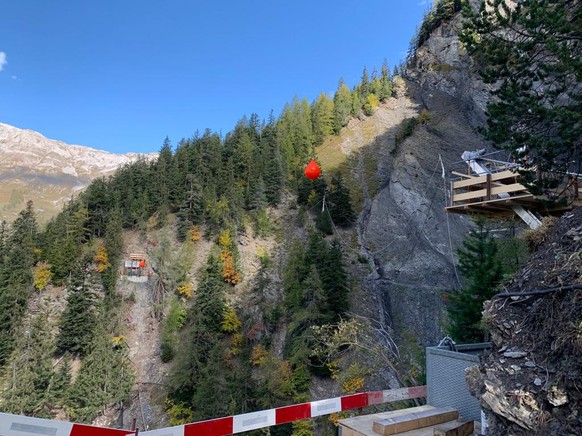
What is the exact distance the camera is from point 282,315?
21.8 metres

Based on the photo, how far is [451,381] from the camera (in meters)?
3.38

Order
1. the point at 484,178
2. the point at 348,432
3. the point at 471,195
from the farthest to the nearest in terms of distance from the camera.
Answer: the point at 471,195 < the point at 484,178 < the point at 348,432

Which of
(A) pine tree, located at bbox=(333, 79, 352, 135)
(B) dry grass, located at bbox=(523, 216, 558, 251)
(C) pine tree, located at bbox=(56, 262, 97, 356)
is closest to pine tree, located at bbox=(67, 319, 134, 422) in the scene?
(C) pine tree, located at bbox=(56, 262, 97, 356)

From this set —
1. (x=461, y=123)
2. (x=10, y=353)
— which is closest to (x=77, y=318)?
(x=10, y=353)

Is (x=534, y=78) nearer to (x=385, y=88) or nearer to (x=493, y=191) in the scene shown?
(x=493, y=191)

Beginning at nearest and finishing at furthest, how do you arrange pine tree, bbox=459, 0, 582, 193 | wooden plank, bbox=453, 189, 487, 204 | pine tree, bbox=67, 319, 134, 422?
pine tree, bbox=459, 0, 582, 193
wooden plank, bbox=453, 189, 487, 204
pine tree, bbox=67, 319, 134, 422

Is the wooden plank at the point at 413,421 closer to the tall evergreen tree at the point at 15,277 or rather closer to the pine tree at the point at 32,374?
the pine tree at the point at 32,374

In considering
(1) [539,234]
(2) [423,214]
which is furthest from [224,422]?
(2) [423,214]

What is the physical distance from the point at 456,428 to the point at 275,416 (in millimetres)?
1667

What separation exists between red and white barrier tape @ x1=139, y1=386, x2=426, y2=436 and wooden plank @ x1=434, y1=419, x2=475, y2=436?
1.40 m

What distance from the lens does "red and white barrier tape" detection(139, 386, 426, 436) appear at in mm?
2891

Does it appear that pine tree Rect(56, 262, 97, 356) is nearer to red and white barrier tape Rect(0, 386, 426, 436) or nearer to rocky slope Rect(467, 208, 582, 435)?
red and white barrier tape Rect(0, 386, 426, 436)

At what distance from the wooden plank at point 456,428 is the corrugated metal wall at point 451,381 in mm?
289

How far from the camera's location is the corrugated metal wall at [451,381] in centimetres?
318
